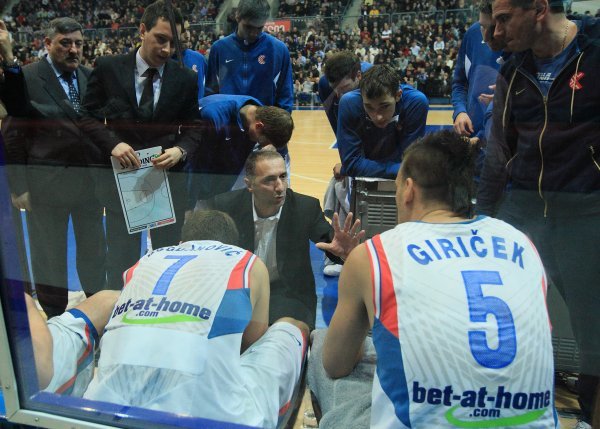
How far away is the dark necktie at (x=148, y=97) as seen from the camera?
2.01 metres

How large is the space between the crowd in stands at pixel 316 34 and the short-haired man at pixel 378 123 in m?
0.08

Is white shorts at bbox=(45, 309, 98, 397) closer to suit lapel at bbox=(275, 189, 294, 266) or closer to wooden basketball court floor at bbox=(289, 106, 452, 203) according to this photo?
suit lapel at bbox=(275, 189, 294, 266)

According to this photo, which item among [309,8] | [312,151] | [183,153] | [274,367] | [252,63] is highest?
[309,8]

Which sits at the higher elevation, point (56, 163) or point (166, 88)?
point (166, 88)

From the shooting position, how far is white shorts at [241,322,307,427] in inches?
54.7

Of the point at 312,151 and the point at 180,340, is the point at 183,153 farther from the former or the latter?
the point at 180,340

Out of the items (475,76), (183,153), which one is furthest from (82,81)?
(475,76)

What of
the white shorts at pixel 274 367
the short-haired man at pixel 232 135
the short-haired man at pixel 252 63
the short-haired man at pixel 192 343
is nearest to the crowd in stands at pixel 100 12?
the short-haired man at pixel 252 63

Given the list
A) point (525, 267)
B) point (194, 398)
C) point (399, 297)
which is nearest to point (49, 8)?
point (194, 398)

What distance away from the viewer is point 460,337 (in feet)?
3.16

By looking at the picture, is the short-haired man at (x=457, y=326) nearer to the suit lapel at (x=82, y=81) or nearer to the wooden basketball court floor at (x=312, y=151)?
the wooden basketball court floor at (x=312, y=151)

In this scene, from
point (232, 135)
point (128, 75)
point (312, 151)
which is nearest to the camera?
point (128, 75)

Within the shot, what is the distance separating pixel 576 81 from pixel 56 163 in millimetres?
1890

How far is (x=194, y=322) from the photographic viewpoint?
1.26 metres
